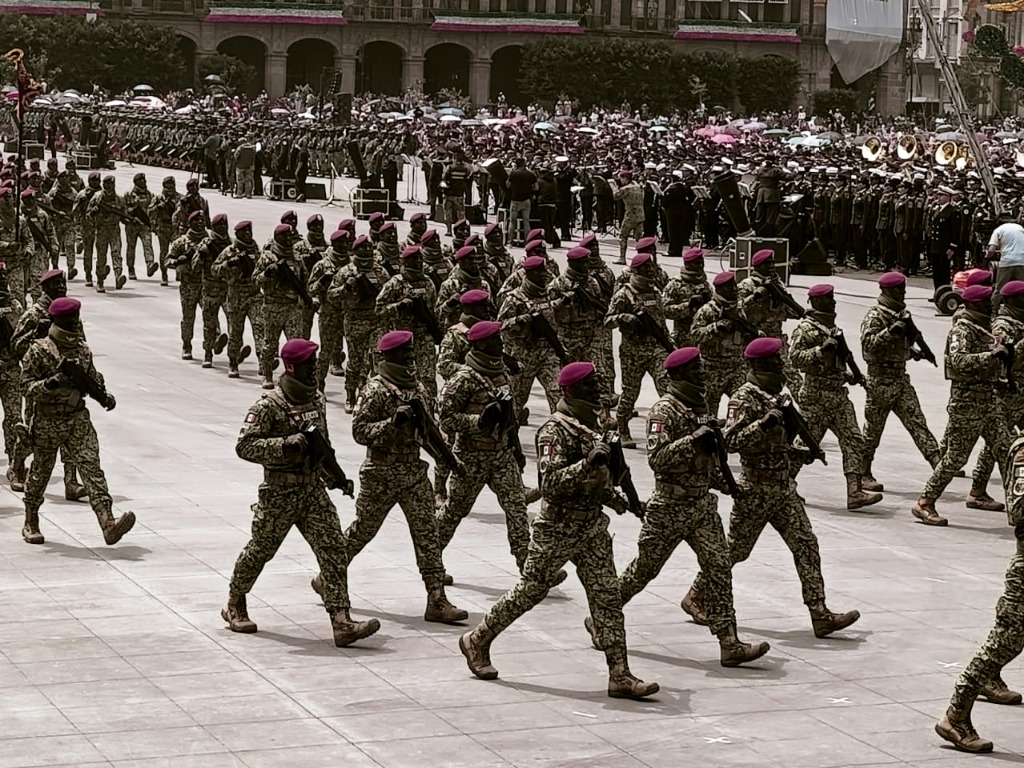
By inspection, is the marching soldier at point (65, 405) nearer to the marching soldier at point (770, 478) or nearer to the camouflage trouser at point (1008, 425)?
the marching soldier at point (770, 478)

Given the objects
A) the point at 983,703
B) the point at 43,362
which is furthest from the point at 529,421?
the point at 983,703

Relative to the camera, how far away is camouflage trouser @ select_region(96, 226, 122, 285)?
30.2m

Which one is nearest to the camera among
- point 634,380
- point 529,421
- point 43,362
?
point 43,362

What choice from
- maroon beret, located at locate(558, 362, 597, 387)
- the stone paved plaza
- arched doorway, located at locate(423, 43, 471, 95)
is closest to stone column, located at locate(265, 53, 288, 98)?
arched doorway, located at locate(423, 43, 471, 95)

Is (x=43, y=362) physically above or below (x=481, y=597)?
above

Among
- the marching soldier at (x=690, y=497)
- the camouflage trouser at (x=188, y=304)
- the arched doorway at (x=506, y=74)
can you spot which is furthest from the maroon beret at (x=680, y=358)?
the arched doorway at (x=506, y=74)

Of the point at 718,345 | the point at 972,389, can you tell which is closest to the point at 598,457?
the point at 972,389

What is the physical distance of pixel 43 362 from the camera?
14492mm

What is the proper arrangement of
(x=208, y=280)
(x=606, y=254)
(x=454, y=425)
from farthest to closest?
(x=606, y=254)
(x=208, y=280)
(x=454, y=425)

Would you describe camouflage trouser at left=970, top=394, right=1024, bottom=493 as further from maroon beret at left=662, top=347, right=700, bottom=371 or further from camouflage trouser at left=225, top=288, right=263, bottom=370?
camouflage trouser at left=225, top=288, right=263, bottom=370

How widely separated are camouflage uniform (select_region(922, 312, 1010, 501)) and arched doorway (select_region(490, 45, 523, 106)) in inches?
3321

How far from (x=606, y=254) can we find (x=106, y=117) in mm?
26997

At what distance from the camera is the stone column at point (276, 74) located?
3799 inches

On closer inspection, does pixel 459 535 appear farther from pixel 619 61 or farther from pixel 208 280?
pixel 619 61
